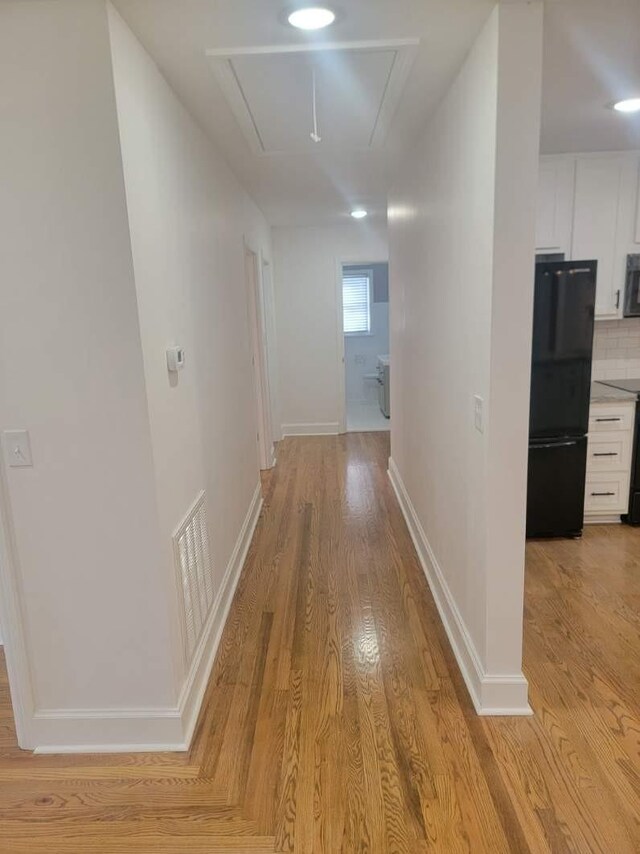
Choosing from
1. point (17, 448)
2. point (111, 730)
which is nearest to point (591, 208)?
point (17, 448)

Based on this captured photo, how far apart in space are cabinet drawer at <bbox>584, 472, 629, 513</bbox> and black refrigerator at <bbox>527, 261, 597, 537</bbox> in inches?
7.9

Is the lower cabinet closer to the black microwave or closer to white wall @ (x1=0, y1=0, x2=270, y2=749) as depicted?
the black microwave

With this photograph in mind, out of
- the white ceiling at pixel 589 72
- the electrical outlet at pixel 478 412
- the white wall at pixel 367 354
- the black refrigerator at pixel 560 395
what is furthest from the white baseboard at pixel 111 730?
the white wall at pixel 367 354

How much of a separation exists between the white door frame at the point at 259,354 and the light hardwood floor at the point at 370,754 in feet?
8.07

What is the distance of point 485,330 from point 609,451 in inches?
84.1

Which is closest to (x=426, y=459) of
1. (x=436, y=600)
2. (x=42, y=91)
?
(x=436, y=600)

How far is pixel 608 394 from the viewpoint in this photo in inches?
139

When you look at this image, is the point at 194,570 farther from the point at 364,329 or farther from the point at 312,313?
the point at 364,329

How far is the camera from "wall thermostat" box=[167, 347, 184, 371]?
199 centimetres

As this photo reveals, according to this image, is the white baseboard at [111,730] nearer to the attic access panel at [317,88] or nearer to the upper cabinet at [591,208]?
the attic access panel at [317,88]

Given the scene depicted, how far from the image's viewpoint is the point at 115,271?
1666mm

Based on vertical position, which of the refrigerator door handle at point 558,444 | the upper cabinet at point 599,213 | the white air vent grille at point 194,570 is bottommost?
the white air vent grille at point 194,570

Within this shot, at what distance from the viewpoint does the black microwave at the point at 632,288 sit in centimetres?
347

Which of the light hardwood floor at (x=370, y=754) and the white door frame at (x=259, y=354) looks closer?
the light hardwood floor at (x=370, y=754)
